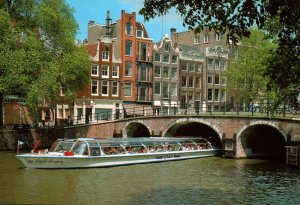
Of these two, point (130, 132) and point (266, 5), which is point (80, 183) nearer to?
point (266, 5)

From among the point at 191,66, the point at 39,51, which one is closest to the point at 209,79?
the point at 191,66

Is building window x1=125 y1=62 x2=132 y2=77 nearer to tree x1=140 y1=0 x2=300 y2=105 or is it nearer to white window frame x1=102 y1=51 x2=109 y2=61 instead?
white window frame x1=102 y1=51 x2=109 y2=61

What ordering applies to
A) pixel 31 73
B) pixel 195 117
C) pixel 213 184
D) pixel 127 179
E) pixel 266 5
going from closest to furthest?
pixel 266 5 → pixel 213 184 → pixel 127 179 → pixel 31 73 → pixel 195 117

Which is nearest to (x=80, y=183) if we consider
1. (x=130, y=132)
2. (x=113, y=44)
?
(x=130, y=132)

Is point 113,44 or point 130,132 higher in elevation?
point 113,44

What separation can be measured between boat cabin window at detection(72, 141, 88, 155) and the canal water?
48.8 inches

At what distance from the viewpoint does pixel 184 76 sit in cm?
5644

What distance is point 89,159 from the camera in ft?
85.7

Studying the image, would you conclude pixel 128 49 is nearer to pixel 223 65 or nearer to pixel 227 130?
pixel 223 65

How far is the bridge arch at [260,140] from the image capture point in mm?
31355

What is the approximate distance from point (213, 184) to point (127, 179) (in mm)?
4295

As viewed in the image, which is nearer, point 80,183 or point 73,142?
point 80,183

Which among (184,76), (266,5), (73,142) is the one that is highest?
(184,76)

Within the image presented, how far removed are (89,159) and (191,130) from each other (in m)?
A: 17.4
